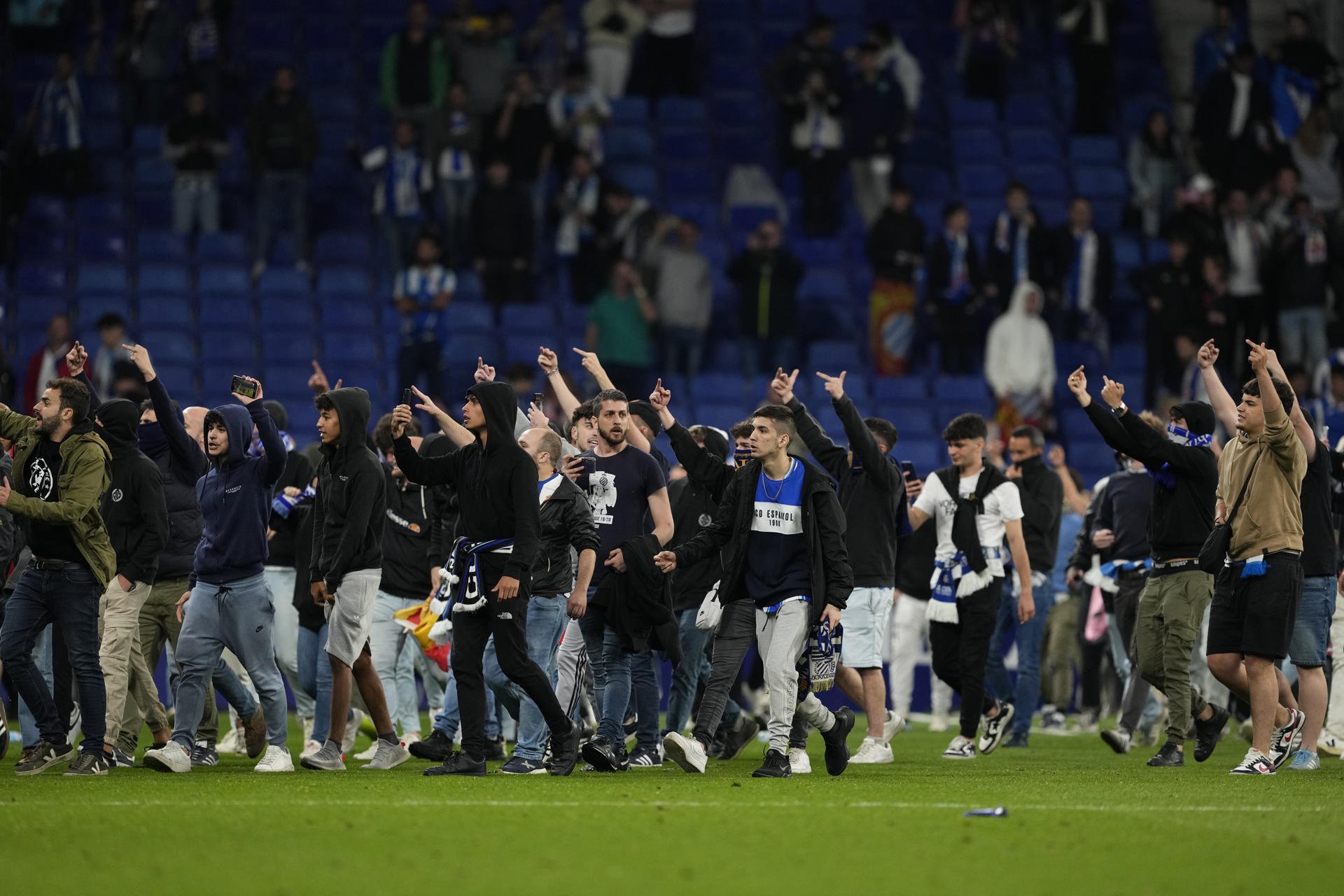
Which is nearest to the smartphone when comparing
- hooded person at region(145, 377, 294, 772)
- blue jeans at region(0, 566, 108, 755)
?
hooded person at region(145, 377, 294, 772)

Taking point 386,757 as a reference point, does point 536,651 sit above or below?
above

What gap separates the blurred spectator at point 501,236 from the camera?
19766 mm

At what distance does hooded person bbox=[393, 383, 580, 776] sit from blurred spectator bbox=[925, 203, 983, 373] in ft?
37.3

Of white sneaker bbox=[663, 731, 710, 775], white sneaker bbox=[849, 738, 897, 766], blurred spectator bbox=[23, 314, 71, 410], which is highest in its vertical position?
blurred spectator bbox=[23, 314, 71, 410]

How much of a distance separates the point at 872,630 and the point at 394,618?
123 inches

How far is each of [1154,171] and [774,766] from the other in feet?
48.5

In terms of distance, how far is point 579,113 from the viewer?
Result: 2136cm

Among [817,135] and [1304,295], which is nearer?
[1304,295]

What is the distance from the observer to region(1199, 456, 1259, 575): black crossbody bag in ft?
31.6

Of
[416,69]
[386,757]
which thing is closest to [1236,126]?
[416,69]

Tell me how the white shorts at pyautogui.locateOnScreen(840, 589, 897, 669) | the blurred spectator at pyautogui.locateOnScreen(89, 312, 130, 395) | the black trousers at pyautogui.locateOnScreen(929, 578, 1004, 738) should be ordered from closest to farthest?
the white shorts at pyautogui.locateOnScreen(840, 589, 897, 669)
the black trousers at pyautogui.locateOnScreen(929, 578, 1004, 738)
the blurred spectator at pyautogui.locateOnScreen(89, 312, 130, 395)

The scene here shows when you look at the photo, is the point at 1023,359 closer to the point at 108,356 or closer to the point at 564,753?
the point at 108,356

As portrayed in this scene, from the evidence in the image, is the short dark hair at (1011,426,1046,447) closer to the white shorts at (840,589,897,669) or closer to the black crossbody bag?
the white shorts at (840,589,897,669)

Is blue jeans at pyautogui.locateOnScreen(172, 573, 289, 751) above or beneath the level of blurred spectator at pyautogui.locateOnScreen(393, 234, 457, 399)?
beneath
